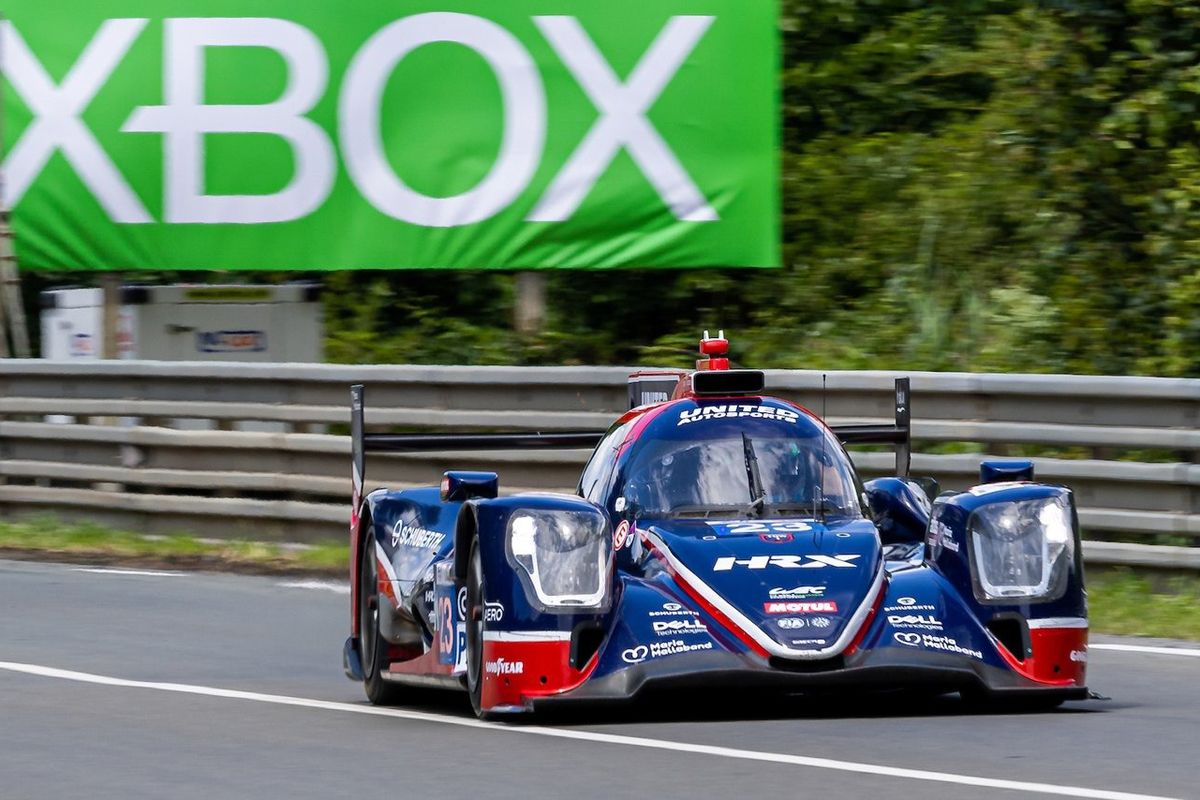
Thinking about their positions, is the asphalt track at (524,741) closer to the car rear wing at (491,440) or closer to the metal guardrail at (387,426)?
the car rear wing at (491,440)

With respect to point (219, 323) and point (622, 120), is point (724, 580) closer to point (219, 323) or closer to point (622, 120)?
point (622, 120)

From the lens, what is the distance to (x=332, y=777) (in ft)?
21.4

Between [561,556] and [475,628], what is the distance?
43 centimetres

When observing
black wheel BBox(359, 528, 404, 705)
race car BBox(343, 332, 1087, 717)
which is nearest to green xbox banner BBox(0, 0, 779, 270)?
black wheel BBox(359, 528, 404, 705)

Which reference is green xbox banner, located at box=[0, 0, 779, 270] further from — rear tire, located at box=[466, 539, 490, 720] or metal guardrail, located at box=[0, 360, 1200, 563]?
rear tire, located at box=[466, 539, 490, 720]

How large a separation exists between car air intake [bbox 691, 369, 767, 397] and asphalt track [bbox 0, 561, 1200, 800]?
1.21 metres

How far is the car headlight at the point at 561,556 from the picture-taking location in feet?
24.2

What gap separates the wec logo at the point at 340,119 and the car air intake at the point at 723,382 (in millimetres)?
6863

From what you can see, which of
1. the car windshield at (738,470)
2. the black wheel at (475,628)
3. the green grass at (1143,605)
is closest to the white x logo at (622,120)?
the green grass at (1143,605)

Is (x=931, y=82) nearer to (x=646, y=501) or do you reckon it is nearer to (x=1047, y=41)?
(x=1047, y=41)

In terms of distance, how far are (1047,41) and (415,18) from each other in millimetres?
4468

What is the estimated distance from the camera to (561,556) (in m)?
7.44

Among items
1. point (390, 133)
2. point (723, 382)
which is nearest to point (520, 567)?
point (723, 382)

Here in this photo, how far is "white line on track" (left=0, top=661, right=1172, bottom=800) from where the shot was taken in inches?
235
